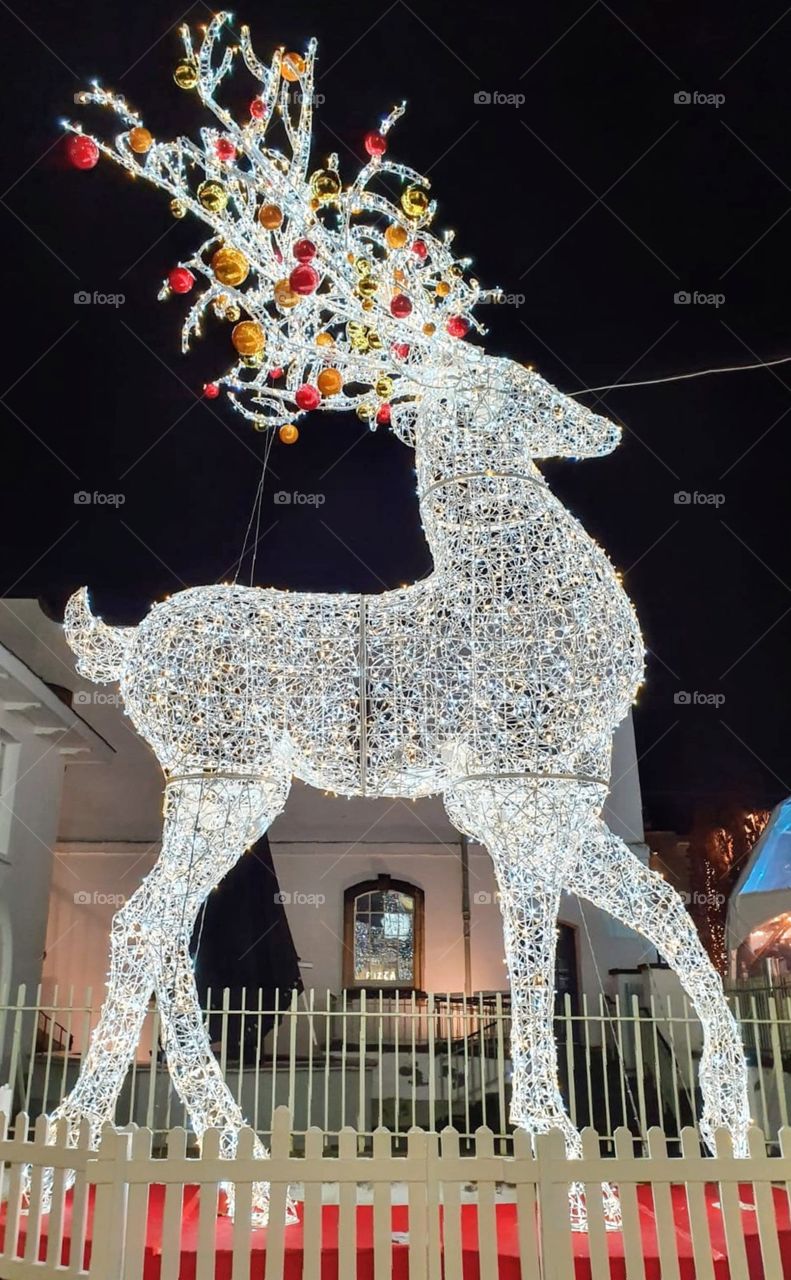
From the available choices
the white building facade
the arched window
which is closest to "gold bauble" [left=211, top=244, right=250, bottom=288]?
the white building facade

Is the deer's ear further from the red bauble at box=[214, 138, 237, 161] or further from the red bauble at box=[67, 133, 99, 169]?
the red bauble at box=[67, 133, 99, 169]

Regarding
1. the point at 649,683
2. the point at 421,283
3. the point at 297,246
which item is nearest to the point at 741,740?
the point at 649,683

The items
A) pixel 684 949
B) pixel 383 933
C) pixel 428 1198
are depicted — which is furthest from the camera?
pixel 383 933

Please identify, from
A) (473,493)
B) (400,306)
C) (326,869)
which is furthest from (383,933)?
(400,306)

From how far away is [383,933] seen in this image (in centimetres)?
1140

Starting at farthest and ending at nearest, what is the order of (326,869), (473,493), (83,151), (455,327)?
1. (326,869)
2. (455,327)
3. (473,493)
4. (83,151)

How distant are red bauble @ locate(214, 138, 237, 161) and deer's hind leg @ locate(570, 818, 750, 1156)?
9.92ft

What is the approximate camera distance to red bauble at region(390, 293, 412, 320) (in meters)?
3.77

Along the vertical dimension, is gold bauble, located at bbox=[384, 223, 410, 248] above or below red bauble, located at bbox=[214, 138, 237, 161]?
below

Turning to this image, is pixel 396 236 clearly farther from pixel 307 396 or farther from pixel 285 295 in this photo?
pixel 307 396

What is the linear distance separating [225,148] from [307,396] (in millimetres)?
1005

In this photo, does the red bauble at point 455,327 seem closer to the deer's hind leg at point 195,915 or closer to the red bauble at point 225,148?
the red bauble at point 225,148

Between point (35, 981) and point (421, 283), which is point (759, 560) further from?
point (35, 981)

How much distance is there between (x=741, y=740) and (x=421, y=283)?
572 cm
